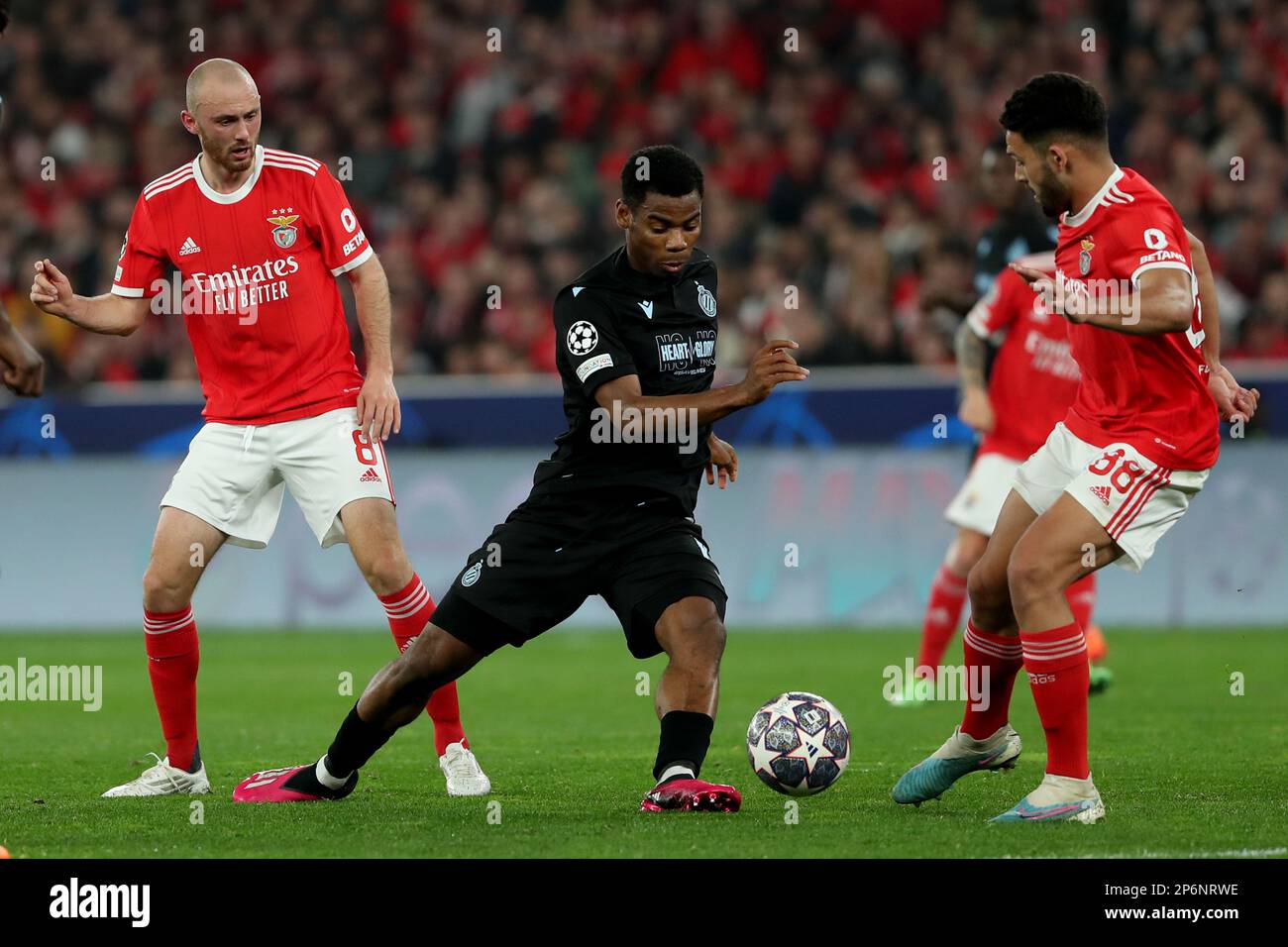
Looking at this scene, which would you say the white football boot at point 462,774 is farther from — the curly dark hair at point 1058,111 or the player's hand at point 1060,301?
the curly dark hair at point 1058,111

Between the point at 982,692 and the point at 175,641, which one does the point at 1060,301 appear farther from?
the point at 175,641

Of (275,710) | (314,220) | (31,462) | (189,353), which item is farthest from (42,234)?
(314,220)

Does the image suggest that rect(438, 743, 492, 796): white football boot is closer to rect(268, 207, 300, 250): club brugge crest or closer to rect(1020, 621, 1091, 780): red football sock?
rect(268, 207, 300, 250): club brugge crest

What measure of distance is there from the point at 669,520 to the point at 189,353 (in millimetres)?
10491

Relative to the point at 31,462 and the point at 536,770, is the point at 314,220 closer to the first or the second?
the point at 536,770

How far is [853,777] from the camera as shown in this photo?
6.96m

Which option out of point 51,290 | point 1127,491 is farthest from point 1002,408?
point 51,290

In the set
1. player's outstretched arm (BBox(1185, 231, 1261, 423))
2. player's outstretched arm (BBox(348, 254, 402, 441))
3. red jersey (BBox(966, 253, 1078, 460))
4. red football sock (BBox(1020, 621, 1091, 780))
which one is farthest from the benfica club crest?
red jersey (BBox(966, 253, 1078, 460))

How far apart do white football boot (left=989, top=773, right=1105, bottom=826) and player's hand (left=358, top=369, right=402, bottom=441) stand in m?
2.52

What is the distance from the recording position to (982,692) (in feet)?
20.3

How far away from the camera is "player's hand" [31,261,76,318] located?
6379 mm

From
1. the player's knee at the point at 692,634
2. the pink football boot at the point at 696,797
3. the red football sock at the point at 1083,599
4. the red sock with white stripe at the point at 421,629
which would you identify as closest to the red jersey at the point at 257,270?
the red sock with white stripe at the point at 421,629

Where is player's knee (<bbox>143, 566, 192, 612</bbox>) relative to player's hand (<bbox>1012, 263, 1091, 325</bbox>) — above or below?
below
